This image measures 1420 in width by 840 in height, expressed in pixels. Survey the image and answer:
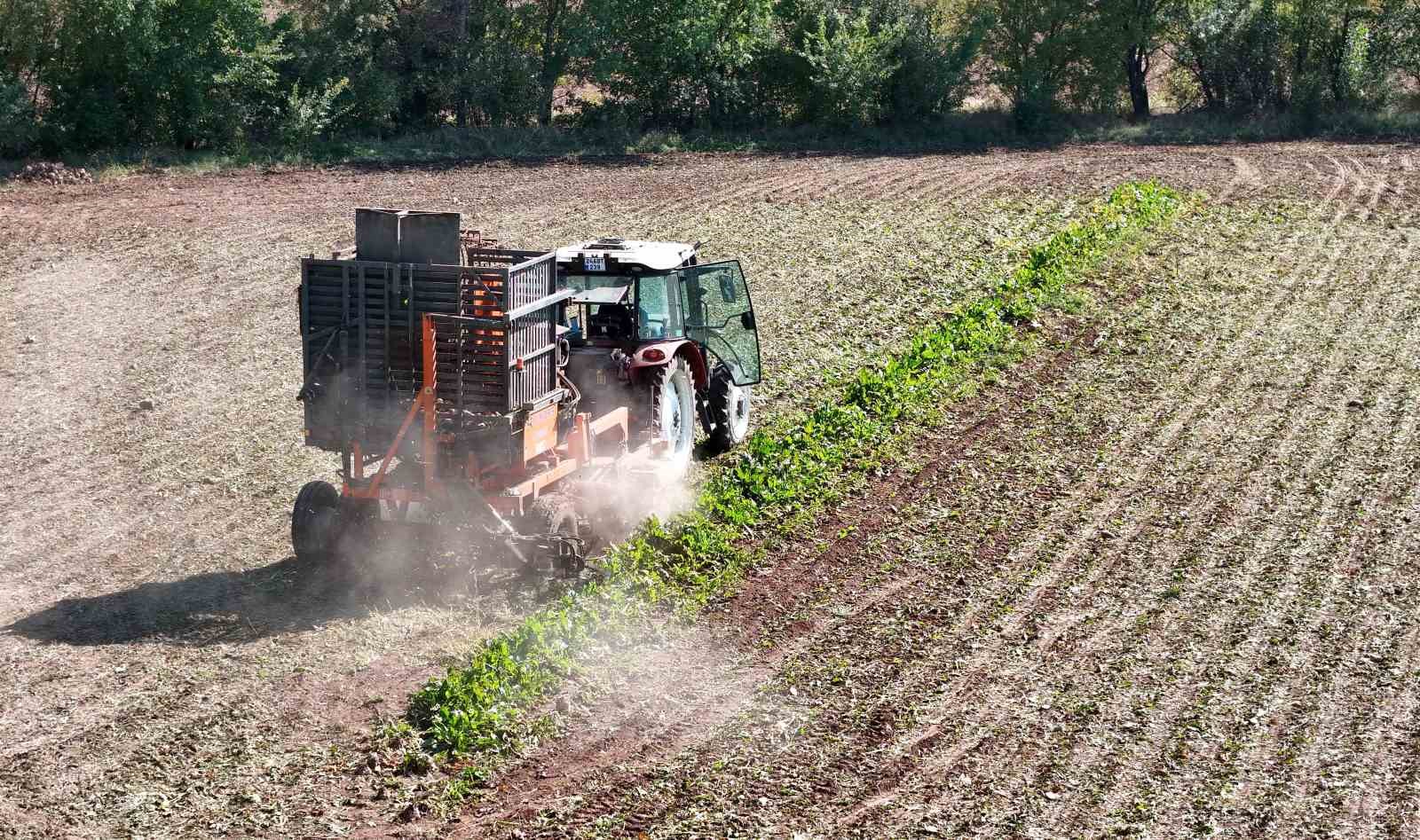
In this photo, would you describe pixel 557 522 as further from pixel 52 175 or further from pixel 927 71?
pixel 927 71

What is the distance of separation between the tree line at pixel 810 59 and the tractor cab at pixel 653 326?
22.4 metres

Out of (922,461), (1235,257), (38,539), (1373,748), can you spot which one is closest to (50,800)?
(38,539)

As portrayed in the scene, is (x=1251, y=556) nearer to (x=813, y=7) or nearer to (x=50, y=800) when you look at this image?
(x=50, y=800)

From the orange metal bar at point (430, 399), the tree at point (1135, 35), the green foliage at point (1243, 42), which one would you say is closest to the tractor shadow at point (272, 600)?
the orange metal bar at point (430, 399)

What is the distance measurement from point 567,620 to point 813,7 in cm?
3061

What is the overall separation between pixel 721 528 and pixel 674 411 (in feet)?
4.64

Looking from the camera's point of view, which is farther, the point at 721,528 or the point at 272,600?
the point at 721,528

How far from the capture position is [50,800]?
333 inches

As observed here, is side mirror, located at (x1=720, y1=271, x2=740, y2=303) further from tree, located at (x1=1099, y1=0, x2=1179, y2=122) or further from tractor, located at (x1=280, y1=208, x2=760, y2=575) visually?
tree, located at (x1=1099, y1=0, x2=1179, y2=122)

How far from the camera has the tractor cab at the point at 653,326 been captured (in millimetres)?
13047

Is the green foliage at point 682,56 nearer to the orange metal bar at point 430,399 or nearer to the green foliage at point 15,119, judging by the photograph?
the green foliage at point 15,119

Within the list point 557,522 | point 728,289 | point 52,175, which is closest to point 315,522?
point 557,522

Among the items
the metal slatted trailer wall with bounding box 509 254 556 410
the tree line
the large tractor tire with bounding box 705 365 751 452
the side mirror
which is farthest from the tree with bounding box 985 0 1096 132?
the metal slatted trailer wall with bounding box 509 254 556 410

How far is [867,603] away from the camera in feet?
37.9
